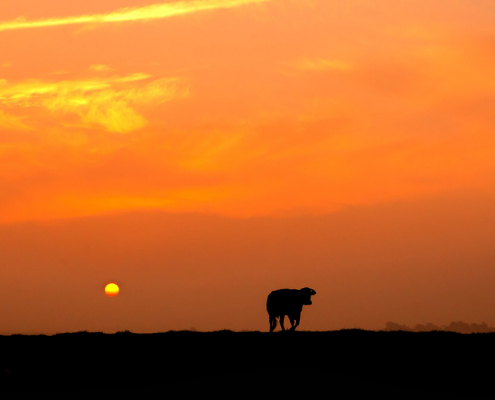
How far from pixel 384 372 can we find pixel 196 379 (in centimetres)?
743

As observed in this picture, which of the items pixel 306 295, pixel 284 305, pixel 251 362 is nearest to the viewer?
pixel 251 362

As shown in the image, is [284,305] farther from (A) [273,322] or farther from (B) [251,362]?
(B) [251,362]

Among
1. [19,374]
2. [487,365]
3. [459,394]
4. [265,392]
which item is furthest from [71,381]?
[487,365]

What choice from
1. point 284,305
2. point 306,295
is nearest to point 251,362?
point 284,305

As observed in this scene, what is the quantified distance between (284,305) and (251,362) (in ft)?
36.3

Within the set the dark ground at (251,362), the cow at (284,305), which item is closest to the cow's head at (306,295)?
the cow at (284,305)

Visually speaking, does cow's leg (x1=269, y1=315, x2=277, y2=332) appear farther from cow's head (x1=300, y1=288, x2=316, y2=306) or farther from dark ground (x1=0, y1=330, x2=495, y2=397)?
dark ground (x1=0, y1=330, x2=495, y2=397)

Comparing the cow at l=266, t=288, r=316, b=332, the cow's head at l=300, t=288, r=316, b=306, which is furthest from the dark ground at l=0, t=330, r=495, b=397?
the cow's head at l=300, t=288, r=316, b=306

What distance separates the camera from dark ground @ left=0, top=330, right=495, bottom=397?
28.3 m

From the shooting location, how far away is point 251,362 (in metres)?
32.5

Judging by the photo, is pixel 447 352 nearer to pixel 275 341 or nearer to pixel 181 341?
pixel 275 341

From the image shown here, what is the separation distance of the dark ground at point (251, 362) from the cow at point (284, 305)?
5.12 m

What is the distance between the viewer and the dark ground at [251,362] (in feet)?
92.7

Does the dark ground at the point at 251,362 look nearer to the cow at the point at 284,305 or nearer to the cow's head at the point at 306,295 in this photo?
the cow at the point at 284,305
